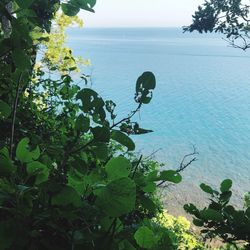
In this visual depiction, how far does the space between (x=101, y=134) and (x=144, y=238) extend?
0.26m

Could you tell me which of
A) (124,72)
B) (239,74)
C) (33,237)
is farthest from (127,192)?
(239,74)

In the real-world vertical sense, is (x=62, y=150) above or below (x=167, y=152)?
above

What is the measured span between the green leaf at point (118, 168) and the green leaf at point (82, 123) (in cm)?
12

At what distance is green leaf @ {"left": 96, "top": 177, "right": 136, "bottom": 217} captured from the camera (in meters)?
0.70

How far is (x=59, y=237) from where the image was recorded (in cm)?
83

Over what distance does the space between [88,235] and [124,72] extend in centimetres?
5773

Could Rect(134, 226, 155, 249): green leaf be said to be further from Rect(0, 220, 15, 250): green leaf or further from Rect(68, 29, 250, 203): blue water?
Rect(68, 29, 250, 203): blue water

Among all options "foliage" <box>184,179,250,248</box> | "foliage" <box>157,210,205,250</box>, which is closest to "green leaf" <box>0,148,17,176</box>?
"foliage" <box>184,179,250,248</box>

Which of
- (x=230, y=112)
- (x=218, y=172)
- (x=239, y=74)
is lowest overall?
(x=218, y=172)

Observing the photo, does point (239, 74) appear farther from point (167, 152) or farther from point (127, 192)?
point (127, 192)

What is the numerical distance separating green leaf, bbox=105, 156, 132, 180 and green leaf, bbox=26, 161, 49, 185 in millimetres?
156

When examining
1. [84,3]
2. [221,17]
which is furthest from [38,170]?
[221,17]

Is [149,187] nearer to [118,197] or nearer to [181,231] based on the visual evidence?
[118,197]

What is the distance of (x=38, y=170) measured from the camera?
31.7 inches
